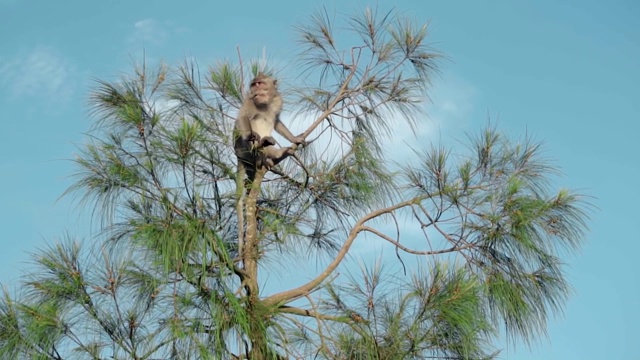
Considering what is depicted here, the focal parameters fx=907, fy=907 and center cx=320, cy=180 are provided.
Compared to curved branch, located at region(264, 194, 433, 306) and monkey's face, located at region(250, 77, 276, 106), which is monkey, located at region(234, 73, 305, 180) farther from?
curved branch, located at region(264, 194, 433, 306)

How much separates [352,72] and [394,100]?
236 millimetres

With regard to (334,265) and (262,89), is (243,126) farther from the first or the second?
(334,265)

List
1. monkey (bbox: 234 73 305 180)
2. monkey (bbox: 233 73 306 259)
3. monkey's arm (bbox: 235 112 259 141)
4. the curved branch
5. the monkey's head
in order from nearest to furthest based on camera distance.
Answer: the curved branch < monkey (bbox: 233 73 306 259) < monkey (bbox: 234 73 305 180) < monkey's arm (bbox: 235 112 259 141) < the monkey's head

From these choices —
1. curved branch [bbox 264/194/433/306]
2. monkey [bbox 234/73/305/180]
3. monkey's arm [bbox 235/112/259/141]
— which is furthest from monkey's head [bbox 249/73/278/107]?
curved branch [bbox 264/194/433/306]

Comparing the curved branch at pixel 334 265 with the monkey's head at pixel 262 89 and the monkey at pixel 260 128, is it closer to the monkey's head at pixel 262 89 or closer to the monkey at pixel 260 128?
the monkey at pixel 260 128

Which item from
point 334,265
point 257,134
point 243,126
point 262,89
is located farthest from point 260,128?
point 334,265

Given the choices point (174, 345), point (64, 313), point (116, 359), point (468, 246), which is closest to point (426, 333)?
point (468, 246)

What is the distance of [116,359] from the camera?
315 centimetres

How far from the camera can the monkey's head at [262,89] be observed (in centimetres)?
438

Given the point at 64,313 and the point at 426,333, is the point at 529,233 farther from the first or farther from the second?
the point at 64,313

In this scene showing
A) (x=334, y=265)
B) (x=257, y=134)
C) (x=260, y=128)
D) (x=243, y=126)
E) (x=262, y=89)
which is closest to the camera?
(x=334, y=265)

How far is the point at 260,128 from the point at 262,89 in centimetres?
26

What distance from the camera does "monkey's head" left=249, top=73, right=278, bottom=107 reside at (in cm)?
438

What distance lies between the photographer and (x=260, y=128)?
4.59 metres
